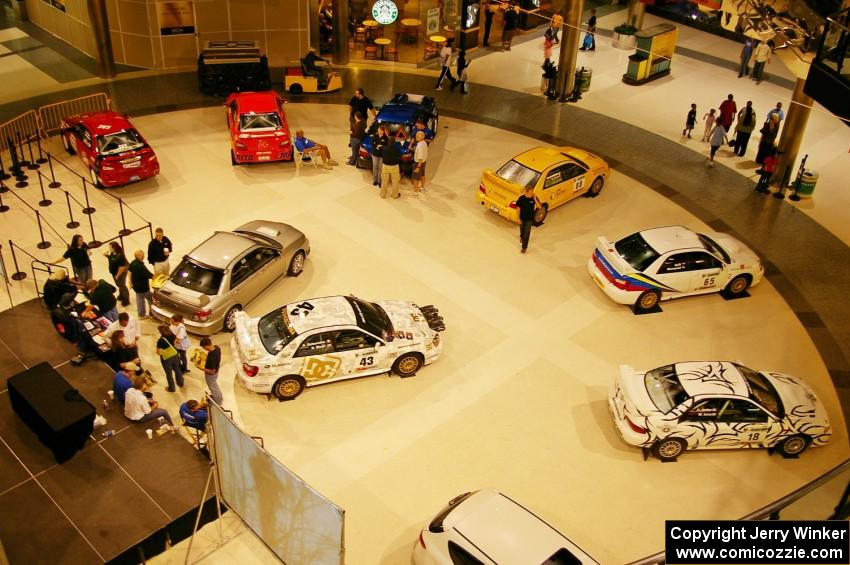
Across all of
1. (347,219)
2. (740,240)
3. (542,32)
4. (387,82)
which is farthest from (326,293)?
(542,32)

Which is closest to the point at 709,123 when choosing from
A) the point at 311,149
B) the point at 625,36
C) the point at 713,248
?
the point at 625,36

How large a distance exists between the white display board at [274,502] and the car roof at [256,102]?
525 inches

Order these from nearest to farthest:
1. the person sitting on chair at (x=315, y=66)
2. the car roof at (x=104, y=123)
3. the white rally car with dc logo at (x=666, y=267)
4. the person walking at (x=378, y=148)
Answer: the white rally car with dc logo at (x=666, y=267), the car roof at (x=104, y=123), the person walking at (x=378, y=148), the person sitting on chair at (x=315, y=66)

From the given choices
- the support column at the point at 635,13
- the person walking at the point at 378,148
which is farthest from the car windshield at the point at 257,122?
the support column at the point at 635,13

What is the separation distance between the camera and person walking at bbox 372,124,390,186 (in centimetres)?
2083

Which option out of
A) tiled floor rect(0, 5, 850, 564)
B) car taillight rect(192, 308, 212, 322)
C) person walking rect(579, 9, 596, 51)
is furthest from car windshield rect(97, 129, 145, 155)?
person walking rect(579, 9, 596, 51)

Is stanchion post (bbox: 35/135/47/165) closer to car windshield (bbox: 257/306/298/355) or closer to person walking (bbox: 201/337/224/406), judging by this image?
car windshield (bbox: 257/306/298/355)

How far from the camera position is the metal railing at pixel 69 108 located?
23.1m

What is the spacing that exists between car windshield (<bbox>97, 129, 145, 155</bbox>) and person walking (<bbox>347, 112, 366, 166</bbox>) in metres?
5.25

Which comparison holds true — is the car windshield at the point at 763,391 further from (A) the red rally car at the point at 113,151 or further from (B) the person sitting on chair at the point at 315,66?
(B) the person sitting on chair at the point at 315,66

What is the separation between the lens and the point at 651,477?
13.7 m

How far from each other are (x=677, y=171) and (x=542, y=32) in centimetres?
1136

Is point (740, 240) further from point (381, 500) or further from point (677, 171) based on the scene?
point (381, 500)

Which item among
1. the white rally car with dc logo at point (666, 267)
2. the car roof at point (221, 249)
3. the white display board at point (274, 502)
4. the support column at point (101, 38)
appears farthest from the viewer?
the support column at point (101, 38)
